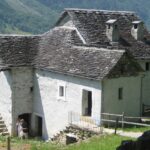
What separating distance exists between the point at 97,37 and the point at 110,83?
7943 mm

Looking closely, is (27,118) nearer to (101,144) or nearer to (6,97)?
(6,97)

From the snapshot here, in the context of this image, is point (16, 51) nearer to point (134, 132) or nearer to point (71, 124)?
point (71, 124)

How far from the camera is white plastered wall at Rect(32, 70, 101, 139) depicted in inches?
1409

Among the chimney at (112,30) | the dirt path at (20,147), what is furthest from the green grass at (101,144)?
the chimney at (112,30)

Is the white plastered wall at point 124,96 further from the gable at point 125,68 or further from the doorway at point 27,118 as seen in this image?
the doorway at point 27,118

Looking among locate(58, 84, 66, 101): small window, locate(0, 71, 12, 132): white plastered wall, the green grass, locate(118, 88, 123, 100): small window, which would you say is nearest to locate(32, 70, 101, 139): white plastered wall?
locate(58, 84, 66, 101): small window

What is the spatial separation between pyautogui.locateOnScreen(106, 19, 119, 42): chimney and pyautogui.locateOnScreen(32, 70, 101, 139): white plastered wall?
649cm

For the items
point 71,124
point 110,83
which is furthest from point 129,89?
point 71,124

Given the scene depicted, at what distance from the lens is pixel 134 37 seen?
4500 centimetres

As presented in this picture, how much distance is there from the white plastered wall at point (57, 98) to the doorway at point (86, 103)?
213 millimetres

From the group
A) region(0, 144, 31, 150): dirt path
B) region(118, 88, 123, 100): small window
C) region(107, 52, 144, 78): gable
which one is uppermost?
region(107, 52, 144, 78): gable

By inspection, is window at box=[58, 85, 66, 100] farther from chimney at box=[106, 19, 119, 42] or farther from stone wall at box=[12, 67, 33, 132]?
chimney at box=[106, 19, 119, 42]

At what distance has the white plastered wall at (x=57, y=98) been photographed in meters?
35.8

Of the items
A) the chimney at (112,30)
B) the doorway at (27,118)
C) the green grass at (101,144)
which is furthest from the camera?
the chimney at (112,30)
